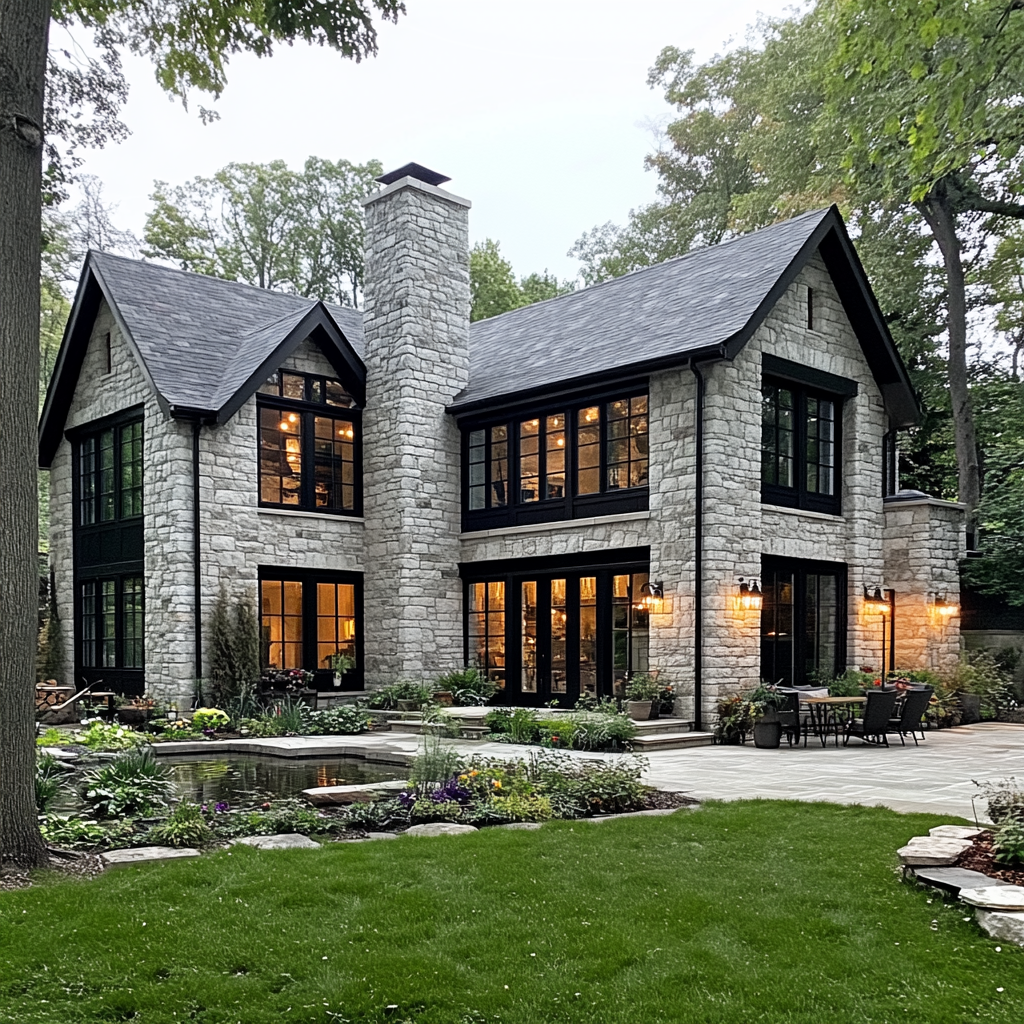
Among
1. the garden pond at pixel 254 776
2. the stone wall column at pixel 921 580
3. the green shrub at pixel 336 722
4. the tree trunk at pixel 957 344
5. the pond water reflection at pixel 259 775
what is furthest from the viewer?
the tree trunk at pixel 957 344

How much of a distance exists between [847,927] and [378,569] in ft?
42.2

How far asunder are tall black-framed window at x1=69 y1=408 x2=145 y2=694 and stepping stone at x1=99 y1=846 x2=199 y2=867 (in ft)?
33.7

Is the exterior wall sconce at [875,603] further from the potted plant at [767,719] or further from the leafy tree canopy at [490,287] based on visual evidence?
the leafy tree canopy at [490,287]

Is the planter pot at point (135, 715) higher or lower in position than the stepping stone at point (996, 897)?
lower

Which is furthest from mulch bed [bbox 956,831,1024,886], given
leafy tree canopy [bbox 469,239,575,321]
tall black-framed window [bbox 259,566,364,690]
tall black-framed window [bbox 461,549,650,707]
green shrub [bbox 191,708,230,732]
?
leafy tree canopy [bbox 469,239,575,321]

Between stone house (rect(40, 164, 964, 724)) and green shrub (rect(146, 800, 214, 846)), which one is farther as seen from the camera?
stone house (rect(40, 164, 964, 724))

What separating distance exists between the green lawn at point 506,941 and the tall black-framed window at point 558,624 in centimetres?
847

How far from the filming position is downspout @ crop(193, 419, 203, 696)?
1495cm

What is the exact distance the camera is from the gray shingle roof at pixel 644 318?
1441 centimetres

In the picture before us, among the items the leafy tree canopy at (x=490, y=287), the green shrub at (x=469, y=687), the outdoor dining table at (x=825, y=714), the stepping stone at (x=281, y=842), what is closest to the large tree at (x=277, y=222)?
the leafy tree canopy at (x=490, y=287)

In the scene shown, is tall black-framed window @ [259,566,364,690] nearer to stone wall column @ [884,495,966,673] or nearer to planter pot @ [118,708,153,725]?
planter pot @ [118,708,153,725]

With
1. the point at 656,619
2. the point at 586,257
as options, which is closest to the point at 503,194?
the point at 586,257

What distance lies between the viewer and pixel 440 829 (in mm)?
6973

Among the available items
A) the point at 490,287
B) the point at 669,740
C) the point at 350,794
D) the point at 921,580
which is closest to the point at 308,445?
the point at 669,740
